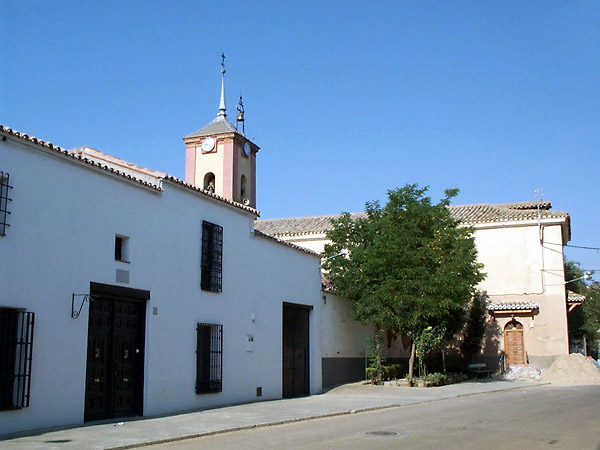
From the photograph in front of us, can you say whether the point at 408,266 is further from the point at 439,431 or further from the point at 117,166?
the point at 439,431

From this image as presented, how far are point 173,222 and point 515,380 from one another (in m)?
22.3

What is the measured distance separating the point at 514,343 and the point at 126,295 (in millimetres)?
25878

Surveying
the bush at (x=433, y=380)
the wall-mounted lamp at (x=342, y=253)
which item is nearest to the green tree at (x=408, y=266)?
the wall-mounted lamp at (x=342, y=253)

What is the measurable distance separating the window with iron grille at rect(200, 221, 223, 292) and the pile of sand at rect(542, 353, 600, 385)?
20558 mm

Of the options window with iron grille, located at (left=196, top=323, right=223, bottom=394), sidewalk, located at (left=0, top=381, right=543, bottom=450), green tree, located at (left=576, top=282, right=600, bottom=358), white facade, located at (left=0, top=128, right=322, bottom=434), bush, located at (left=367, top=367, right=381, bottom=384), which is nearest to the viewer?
sidewalk, located at (left=0, top=381, right=543, bottom=450)

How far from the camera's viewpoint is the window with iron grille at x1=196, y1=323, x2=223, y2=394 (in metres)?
18.2

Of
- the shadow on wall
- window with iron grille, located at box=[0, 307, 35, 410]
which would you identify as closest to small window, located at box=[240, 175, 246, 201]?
the shadow on wall

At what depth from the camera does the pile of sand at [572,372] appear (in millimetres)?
31984

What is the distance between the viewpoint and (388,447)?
422 inches

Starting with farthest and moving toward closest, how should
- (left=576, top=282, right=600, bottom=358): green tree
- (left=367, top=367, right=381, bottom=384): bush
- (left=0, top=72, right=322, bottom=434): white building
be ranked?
(left=576, top=282, right=600, bottom=358): green tree < (left=367, top=367, right=381, bottom=384): bush < (left=0, top=72, right=322, bottom=434): white building

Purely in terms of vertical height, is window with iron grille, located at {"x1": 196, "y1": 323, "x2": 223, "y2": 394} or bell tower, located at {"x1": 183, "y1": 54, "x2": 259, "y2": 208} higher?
bell tower, located at {"x1": 183, "y1": 54, "x2": 259, "y2": 208}

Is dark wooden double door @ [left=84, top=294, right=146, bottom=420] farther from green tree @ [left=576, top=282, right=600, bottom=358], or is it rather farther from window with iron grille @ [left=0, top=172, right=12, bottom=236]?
green tree @ [left=576, top=282, right=600, bottom=358]

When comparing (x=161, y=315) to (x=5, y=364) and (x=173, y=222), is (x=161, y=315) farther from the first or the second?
(x=5, y=364)

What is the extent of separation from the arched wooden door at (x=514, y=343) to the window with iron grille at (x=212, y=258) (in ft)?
71.1
